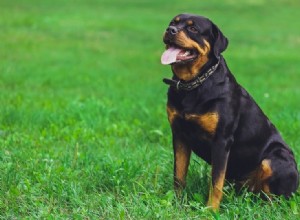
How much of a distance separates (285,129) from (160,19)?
17948mm

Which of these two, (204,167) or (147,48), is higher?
(204,167)

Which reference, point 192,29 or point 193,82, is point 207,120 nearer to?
point 193,82

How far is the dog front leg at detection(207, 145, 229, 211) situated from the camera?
4.94 meters

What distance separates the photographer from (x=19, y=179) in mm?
5242

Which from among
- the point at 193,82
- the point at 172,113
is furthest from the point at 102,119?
the point at 193,82

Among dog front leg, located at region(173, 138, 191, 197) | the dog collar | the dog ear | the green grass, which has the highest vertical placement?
the dog ear

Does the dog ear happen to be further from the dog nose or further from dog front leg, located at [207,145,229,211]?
dog front leg, located at [207,145,229,211]

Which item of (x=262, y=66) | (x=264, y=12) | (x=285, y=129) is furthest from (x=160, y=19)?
(x=285, y=129)

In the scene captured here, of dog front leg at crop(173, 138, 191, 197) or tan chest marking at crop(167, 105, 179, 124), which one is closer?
tan chest marking at crop(167, 105, 179, 124)

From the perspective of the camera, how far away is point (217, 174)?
16.3 ft

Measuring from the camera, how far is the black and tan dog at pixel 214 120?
492 centimetres

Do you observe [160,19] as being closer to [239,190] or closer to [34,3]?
[34,3]

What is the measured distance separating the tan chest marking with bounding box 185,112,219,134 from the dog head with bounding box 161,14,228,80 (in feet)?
1.10

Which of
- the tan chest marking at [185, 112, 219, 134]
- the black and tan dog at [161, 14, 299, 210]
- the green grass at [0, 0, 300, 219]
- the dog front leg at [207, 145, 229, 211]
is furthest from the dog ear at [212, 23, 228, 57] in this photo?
the green grass at [0, 0, 300, 219]
